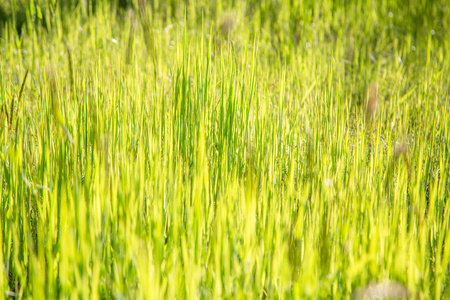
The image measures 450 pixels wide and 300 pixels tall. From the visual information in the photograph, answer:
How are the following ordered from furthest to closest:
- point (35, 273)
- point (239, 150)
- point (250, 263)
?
point (239, 150) < point (250, 263) < point (35, 273)

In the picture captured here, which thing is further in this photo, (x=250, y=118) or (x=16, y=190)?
(x=250, y=118)

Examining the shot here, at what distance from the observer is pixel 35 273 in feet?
2.40

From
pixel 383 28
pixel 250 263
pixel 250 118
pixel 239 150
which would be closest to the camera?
pixel 250 263

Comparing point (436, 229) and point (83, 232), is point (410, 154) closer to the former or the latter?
point (436, 229)

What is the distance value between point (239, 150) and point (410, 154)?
0.64m

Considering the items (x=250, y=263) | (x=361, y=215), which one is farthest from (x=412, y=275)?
(x=250, y=263)

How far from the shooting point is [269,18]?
319cm

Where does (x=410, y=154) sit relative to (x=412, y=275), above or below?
above

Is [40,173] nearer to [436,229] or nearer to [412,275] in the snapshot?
[412,275]

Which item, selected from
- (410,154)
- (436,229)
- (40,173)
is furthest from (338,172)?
(40,173)

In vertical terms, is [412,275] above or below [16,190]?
below

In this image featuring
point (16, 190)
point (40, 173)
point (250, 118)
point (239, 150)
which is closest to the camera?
point (16, 190)

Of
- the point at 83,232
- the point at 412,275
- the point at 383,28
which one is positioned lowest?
the point at 412,275

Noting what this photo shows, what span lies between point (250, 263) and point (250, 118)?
62 centimetres
